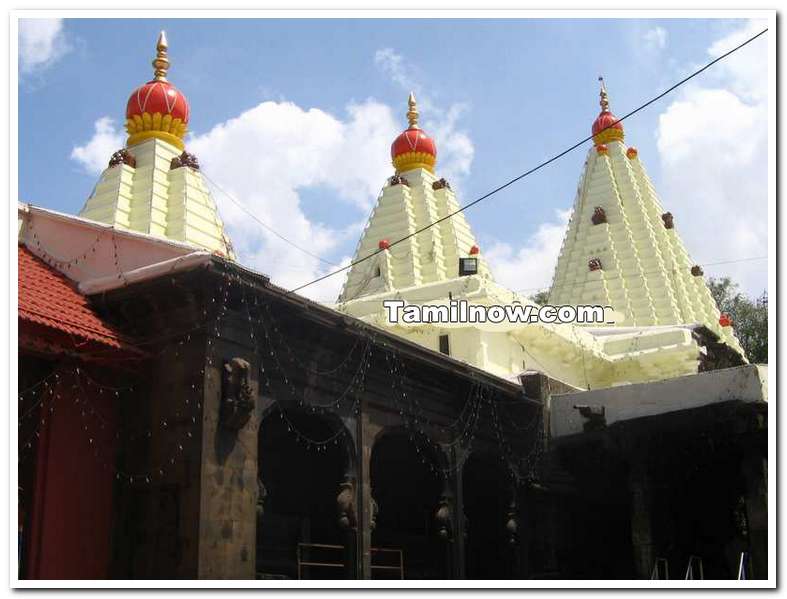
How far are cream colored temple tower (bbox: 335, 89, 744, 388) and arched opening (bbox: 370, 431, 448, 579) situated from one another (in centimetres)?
419

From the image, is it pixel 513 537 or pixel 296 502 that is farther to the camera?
pixel 513 537

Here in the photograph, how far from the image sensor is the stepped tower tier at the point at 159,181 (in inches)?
897

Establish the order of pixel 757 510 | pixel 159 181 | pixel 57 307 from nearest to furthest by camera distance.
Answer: pixel 57 307 < pixel 757 510 < pixel 159 181

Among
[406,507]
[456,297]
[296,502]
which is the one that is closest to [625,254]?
[456,297]

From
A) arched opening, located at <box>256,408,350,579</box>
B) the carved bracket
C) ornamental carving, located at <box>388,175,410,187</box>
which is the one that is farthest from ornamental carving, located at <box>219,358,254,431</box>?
ornamental carving, located at <box>388,175,410,187</box>

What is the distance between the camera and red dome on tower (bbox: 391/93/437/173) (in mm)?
32594

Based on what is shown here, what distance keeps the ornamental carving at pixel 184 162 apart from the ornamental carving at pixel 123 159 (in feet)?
3.39

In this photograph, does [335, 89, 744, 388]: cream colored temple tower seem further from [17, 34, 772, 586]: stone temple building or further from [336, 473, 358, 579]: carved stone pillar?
[336, 473, 358, 579]: carved stone pillar

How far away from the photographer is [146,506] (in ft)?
43.0

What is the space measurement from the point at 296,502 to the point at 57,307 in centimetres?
705

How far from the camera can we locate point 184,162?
2389cm

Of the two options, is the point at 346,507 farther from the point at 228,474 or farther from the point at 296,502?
the point at 296,502

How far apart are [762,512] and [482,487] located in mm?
5645
